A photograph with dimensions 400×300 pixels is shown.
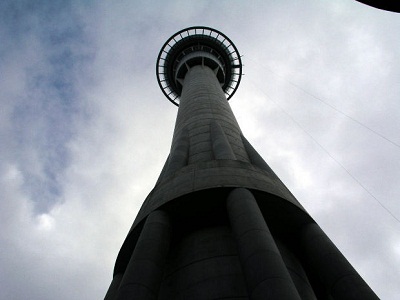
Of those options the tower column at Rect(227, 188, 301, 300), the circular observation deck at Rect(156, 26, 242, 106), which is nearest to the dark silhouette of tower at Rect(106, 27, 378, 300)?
the tower column at Rect(227, 188, 301, 300)

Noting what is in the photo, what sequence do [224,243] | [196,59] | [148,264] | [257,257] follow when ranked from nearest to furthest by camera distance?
1. [257,257]
2. [148,264]
3. [224,243]
4. [196,59]

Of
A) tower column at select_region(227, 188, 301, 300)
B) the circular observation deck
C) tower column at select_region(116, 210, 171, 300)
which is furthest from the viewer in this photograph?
the circular observation deck

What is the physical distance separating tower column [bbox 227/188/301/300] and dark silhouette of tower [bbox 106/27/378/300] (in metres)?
0.03

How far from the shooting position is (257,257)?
333 inches

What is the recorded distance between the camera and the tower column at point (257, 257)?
7488 millimetres

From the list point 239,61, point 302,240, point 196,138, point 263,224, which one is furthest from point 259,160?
point 239,61

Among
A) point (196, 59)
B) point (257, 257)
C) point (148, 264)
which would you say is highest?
point (196, 59)

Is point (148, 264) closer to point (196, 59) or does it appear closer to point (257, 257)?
point (257, 257)

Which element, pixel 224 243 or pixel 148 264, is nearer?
pixel 148 264

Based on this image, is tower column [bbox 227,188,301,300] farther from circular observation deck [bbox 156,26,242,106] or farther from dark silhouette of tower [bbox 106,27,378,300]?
circular observation deck [bbox 156,26,242,106]

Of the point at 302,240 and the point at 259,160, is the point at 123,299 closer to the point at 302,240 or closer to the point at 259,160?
the point at 302,240

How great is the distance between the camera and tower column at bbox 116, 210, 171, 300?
27.9ft

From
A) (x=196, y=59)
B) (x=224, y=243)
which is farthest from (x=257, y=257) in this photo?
(x=196, y=59)

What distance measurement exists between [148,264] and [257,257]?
11.1 ft
